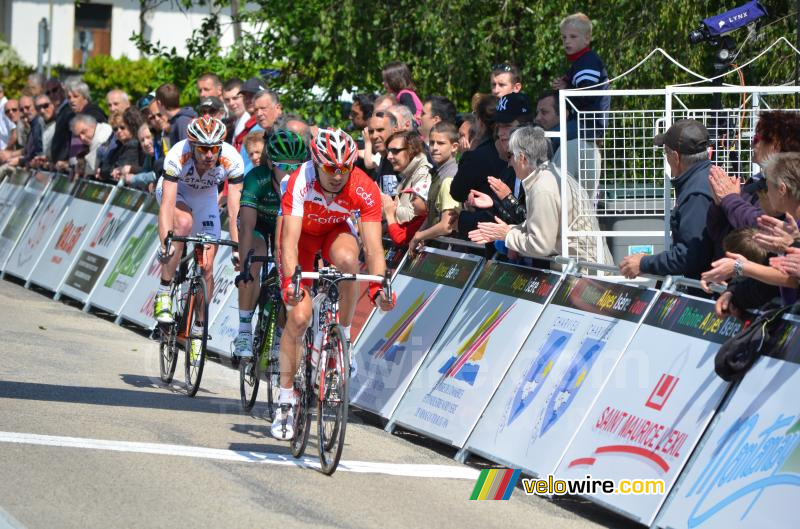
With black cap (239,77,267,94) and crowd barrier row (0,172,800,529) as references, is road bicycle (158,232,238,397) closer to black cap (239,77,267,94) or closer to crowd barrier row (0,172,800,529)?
crowd barrier row (0,172,800,529)

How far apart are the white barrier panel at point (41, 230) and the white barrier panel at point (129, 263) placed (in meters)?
2.35

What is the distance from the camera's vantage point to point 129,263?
16.4 meters

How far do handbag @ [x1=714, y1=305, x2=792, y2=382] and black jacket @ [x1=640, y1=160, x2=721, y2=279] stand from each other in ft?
3.35

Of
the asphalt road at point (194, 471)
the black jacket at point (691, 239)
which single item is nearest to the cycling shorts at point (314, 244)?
the asphalt road at point (194, 471)

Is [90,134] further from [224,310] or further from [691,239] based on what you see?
[691,239]

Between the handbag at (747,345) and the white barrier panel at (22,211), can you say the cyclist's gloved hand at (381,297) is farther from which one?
the white barrier panel at (22,211)

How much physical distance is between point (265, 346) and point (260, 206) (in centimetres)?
104

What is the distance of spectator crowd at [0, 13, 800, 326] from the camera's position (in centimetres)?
762

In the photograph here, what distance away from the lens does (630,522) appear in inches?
318

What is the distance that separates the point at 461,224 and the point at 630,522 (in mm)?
3485

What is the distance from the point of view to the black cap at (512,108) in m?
10.8

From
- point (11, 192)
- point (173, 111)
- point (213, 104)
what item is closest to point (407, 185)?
point (213, 104)

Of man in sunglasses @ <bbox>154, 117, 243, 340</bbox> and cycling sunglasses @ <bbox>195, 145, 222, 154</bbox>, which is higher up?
cycling sunglasses @ <bbox>195, 145, 222, 154</bbox>

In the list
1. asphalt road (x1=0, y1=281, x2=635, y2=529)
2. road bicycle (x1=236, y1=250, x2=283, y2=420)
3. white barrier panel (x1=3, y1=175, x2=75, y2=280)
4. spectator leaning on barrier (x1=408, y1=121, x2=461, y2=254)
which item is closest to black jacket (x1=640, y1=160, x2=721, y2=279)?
asphalt road (x1=0, y1=281, x2=635, y2=529)
